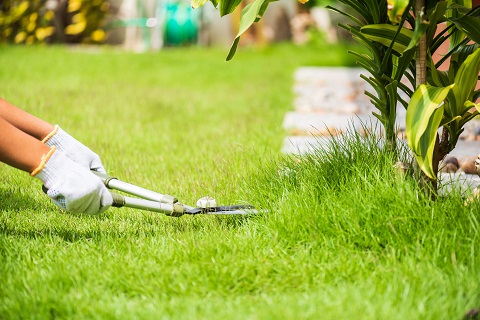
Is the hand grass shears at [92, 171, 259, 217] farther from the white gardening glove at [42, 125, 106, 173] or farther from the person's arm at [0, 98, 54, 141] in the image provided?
the person's arm at [0, 98, 54, 141]

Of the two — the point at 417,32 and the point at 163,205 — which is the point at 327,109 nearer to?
the point at 163,205

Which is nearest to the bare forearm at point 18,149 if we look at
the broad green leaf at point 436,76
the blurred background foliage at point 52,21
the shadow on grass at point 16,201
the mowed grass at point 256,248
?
the mowed grass at point 256,248

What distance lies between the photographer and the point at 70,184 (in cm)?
196

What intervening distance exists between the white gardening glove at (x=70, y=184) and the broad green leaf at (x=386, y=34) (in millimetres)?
881

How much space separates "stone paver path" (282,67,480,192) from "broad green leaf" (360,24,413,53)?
0.83 m

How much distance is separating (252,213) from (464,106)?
71 centimetres

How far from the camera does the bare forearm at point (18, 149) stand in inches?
77.5

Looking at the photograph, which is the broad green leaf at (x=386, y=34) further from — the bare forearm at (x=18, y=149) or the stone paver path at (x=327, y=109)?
the bare forearm at (x=18, y=149)

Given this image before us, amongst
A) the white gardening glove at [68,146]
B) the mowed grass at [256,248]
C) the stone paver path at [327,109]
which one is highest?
the white gardening glove at [68,146]

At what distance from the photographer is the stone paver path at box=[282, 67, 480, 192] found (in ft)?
11.4

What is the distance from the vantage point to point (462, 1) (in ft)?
7.75

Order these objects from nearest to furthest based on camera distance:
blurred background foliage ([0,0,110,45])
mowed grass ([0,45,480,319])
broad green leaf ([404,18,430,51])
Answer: mowed grass ([0,45,480,319]), broad green leaf ([404,18,430,51]), blurred background foliage ([0,0,110,45])

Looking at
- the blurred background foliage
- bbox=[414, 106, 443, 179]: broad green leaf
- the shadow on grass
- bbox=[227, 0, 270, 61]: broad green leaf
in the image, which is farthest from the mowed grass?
the blurred background foliage

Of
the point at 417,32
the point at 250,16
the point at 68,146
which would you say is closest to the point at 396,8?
the point at 417,32
